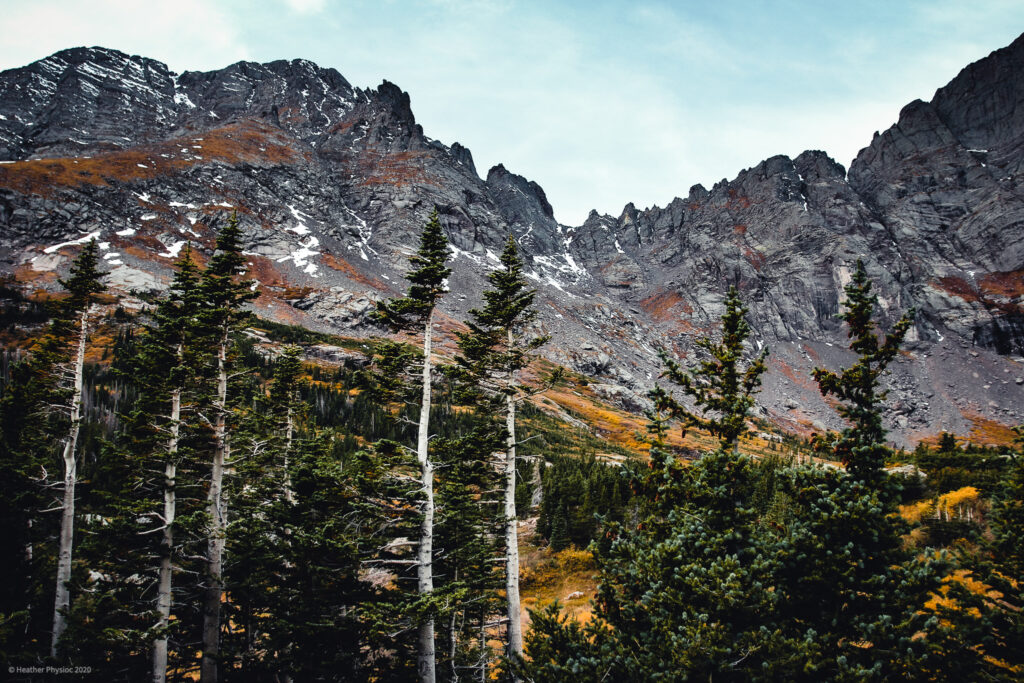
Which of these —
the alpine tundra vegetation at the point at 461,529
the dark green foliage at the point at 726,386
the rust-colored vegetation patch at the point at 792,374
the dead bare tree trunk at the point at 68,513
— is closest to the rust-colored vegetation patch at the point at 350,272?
the rust-colored vegetation patch at the point at 792,374

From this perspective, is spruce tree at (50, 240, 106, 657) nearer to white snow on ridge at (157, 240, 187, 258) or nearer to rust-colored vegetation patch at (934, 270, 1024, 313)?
white snow on ridge at (157, 240, 187, 258)

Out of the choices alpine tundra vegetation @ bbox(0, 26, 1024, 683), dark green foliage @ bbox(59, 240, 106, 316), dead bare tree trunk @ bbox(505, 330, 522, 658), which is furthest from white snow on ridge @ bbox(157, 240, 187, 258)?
dead bare tree trunk @ bbox(505, 330, 522, 658)

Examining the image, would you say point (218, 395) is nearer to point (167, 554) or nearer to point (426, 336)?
point (167, 554)

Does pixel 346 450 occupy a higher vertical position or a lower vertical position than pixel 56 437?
lower

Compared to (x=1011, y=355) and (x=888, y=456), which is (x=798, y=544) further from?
(x=1011, y=355)

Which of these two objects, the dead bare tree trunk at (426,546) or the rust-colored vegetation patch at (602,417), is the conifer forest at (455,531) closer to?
the dead bare tree trunk at (426,546)

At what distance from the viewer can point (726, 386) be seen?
888 centimetres

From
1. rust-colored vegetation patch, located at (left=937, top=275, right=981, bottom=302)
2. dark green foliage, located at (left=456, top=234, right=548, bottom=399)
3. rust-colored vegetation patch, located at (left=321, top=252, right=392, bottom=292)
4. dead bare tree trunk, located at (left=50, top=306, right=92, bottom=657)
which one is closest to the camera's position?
dark green foliage, located at (left=456, top=234, right=548, bottom=399)

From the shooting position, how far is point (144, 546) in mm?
14695

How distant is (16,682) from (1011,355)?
822 ft

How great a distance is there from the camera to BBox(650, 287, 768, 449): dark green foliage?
8.56m

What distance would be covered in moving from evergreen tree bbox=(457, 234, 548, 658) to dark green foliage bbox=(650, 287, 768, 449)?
268 inches

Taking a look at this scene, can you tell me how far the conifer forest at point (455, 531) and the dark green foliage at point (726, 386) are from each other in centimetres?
8

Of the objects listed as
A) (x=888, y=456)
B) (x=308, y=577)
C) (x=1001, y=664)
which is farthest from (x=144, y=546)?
(x=1001, y=664)
